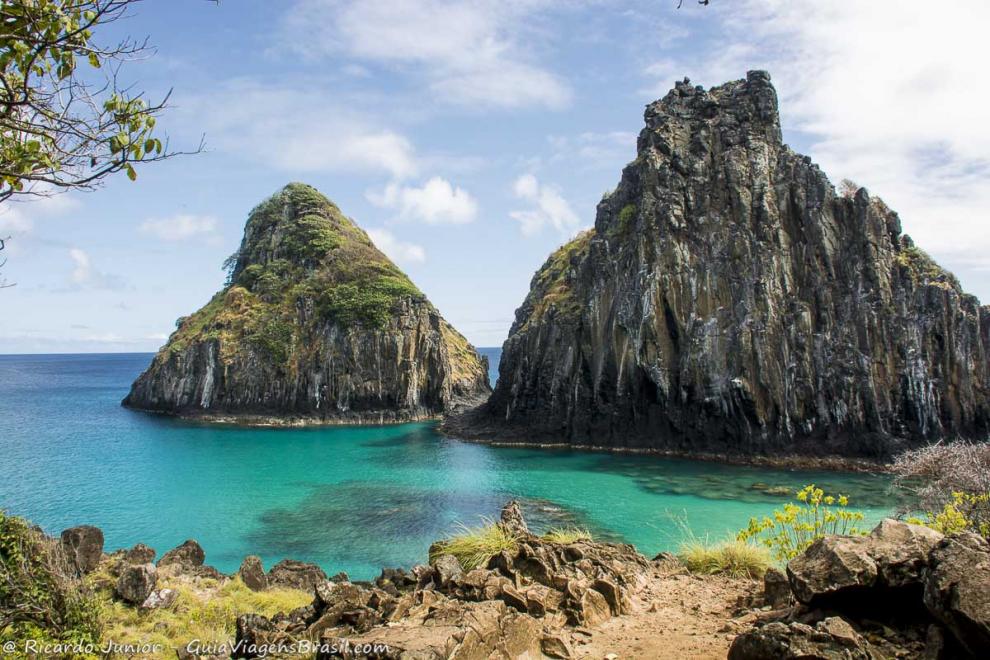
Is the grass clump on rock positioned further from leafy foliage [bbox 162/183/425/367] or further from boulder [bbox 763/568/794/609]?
leafy foliage [bbox 162/183/425/367]

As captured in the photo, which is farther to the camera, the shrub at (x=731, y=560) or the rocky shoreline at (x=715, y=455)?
the rocky shoreline at (x=715, y=455)

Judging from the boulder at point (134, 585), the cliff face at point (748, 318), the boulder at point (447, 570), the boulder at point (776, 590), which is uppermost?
the cliff face at point (748, 318)

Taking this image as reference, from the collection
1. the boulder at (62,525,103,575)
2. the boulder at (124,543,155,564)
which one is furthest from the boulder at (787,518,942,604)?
the boulder at (124,543,155,564)

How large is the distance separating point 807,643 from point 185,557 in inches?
673

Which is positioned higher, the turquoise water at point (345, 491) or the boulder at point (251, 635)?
the boulder at point (251, 635)

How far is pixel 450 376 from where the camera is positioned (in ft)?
265

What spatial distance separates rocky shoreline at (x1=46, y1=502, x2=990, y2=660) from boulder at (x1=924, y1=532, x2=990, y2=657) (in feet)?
0.04

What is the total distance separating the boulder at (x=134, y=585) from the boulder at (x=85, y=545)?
2235mm

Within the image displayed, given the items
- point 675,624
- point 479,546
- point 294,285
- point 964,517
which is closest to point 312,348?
point 294,285

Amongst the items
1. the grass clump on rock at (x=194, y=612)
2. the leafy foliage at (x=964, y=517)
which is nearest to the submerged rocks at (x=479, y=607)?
the grass clump on rock at (x=194, y=612)

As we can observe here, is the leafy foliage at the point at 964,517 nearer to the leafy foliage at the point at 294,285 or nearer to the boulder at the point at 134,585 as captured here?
the boulder at the point at 134,585

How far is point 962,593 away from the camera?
5.62 meters

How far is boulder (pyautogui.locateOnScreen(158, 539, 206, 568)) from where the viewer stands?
16875mm

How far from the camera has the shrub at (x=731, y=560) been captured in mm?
12688
